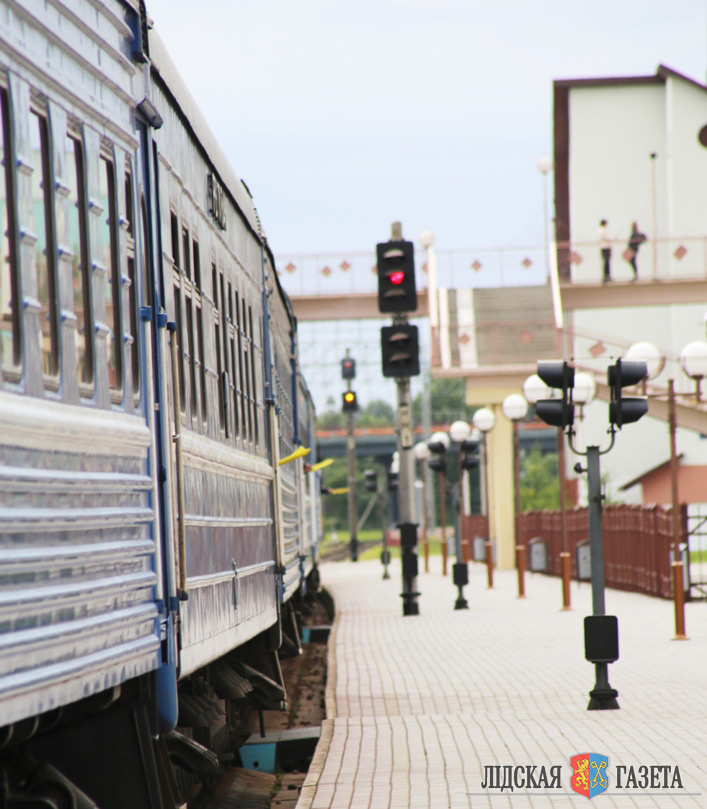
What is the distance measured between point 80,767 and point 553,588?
27.2 metres

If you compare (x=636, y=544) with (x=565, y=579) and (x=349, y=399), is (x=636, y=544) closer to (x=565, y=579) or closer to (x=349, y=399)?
(x=565, y=579)

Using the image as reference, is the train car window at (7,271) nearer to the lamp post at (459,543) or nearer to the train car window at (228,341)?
the train car window at (228,341)

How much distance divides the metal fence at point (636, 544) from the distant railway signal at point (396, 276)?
6.15m

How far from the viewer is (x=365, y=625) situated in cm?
2245

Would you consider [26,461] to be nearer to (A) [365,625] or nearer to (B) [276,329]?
(B) [276,329]

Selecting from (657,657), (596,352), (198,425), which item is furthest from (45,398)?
(596,352)

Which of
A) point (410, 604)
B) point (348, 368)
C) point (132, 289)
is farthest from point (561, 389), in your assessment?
point (348, 368)

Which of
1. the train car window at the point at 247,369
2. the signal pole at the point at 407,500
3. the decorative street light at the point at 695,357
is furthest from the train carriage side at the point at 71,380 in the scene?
the signal pole at the point at 407,500

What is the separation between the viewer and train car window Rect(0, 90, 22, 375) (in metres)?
4.14

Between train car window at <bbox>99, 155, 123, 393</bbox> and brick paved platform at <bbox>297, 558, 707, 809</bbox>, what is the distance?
318 centimetres

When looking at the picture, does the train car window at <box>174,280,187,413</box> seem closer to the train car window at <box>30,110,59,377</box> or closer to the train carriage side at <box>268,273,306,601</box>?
the train car window at <box>30,110,59,377</box>

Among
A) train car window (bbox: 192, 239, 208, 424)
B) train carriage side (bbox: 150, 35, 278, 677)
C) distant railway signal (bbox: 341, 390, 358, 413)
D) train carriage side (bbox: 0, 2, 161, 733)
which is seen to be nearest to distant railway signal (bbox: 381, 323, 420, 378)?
train carriage side (bbox: 150, 35, 278, 677)

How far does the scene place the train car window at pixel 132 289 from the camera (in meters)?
5.64

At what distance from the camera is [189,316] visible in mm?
7082
